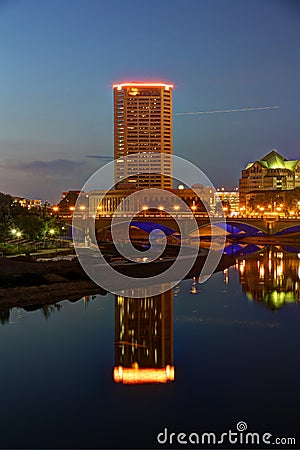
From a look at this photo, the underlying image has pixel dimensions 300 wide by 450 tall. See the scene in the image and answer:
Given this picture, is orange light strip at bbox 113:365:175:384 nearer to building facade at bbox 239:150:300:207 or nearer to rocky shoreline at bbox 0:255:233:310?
rocky shoreline at bbox 0:255:233:310

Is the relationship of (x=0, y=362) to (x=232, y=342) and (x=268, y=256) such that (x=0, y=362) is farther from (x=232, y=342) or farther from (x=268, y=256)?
(x=268, y=256)

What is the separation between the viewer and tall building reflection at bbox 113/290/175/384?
16.9 meters

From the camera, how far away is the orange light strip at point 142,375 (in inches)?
642

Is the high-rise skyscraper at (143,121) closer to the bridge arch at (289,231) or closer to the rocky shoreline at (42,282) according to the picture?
the bridge arch at (289,231)

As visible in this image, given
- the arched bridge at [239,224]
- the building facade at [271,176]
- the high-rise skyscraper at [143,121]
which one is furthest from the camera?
the high-rise skyscraper at [143,121]

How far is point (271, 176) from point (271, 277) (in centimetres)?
10105

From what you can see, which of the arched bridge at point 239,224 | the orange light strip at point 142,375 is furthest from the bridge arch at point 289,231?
the orange light strip at point 142,375

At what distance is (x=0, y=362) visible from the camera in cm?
1744

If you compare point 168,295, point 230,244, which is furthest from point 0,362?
point 230,244

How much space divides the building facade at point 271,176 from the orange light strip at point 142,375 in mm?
117346

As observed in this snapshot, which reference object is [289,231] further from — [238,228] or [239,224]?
[238,228]

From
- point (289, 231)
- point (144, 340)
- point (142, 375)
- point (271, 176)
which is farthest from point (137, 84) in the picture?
point (142, 375)

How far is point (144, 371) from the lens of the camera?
1727cm

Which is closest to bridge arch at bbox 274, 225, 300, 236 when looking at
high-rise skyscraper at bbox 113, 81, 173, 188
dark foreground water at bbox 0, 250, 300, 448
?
dark foreground water at bbox 0, 250, 300, 448
